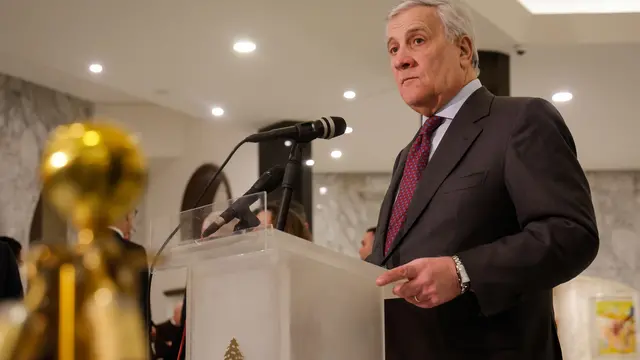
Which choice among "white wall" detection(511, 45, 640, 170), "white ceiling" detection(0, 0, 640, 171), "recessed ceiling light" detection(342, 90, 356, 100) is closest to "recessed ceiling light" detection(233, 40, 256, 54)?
"white ceiling" detection(0, 0, 640, 171)

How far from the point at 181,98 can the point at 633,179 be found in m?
6.76

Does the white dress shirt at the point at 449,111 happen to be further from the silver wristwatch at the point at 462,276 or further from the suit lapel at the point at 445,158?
the silver wristwatch at the point at 462,276

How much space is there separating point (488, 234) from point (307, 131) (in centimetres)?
35

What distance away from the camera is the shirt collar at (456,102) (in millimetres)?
1551

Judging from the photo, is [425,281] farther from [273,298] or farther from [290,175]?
[290,175]

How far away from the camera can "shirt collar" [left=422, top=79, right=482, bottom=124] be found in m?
1.55

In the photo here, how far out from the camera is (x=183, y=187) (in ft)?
28.7

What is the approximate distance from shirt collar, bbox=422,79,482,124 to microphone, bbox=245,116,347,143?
22cm

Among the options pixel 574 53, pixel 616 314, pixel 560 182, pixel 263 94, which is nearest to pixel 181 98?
pixel 263 94

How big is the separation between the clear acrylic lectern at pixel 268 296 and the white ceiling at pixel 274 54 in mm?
4373

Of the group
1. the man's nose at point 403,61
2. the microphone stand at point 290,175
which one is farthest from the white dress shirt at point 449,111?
the microphone stand at point 290,175

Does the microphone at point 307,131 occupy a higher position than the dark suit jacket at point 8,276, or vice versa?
the microphone at point 307,131

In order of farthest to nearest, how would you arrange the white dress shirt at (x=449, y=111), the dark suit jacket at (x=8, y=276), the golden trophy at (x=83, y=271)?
1. the dark suit jacket at (x=8, y=276)
2. the white dress shirt at (x=449, y=111)
3. the golden trophy at (x=83, y=271)

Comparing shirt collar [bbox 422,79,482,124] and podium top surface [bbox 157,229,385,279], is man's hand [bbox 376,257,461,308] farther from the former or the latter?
shirt collar [bbox 422,79,482,124]
